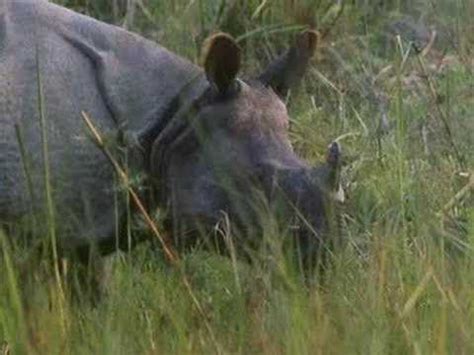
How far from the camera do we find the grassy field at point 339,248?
3289 mm

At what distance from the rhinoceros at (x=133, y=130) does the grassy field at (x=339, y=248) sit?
0.53 feet

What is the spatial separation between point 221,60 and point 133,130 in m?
0.30

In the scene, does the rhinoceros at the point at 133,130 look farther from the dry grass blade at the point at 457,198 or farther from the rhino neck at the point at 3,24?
the dry grass blade at the point at 457,198

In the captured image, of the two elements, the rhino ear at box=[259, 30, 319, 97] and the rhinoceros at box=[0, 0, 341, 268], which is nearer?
the rhinoceros at box=[0, 0, 341, 268]

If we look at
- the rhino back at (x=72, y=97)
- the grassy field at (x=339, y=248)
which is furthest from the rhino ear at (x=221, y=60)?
the grassy field at (x=339, y=248)

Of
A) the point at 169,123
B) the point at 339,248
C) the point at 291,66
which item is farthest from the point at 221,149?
the point at 339,248

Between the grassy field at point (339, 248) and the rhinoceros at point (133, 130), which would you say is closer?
the grassy field at point (339, 248)

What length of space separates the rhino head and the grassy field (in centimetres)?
16

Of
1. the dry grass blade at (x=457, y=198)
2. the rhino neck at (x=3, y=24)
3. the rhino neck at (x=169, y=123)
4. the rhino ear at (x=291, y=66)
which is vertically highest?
the rhino neck at (x=3, y=24)

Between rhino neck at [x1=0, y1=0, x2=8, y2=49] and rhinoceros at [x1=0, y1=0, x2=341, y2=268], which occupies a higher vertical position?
rhino neck at [x1=0, y1=0, x2=8, y2=49]

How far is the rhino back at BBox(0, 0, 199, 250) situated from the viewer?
15.1ft

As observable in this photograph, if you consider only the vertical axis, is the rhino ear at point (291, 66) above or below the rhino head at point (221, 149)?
above

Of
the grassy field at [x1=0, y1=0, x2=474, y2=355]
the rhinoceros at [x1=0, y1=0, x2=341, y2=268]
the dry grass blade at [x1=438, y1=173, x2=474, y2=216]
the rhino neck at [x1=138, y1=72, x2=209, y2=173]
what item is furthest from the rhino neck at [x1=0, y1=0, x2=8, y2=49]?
the dry grass blade at [x1=438, y1=173, x2=474, y2=216]

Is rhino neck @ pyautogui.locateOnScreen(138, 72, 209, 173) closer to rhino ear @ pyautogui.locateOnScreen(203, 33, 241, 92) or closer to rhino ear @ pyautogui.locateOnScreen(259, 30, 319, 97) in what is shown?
rhino ear @ pyautogui.locateOnScreen(203, 33, 241, 92)
